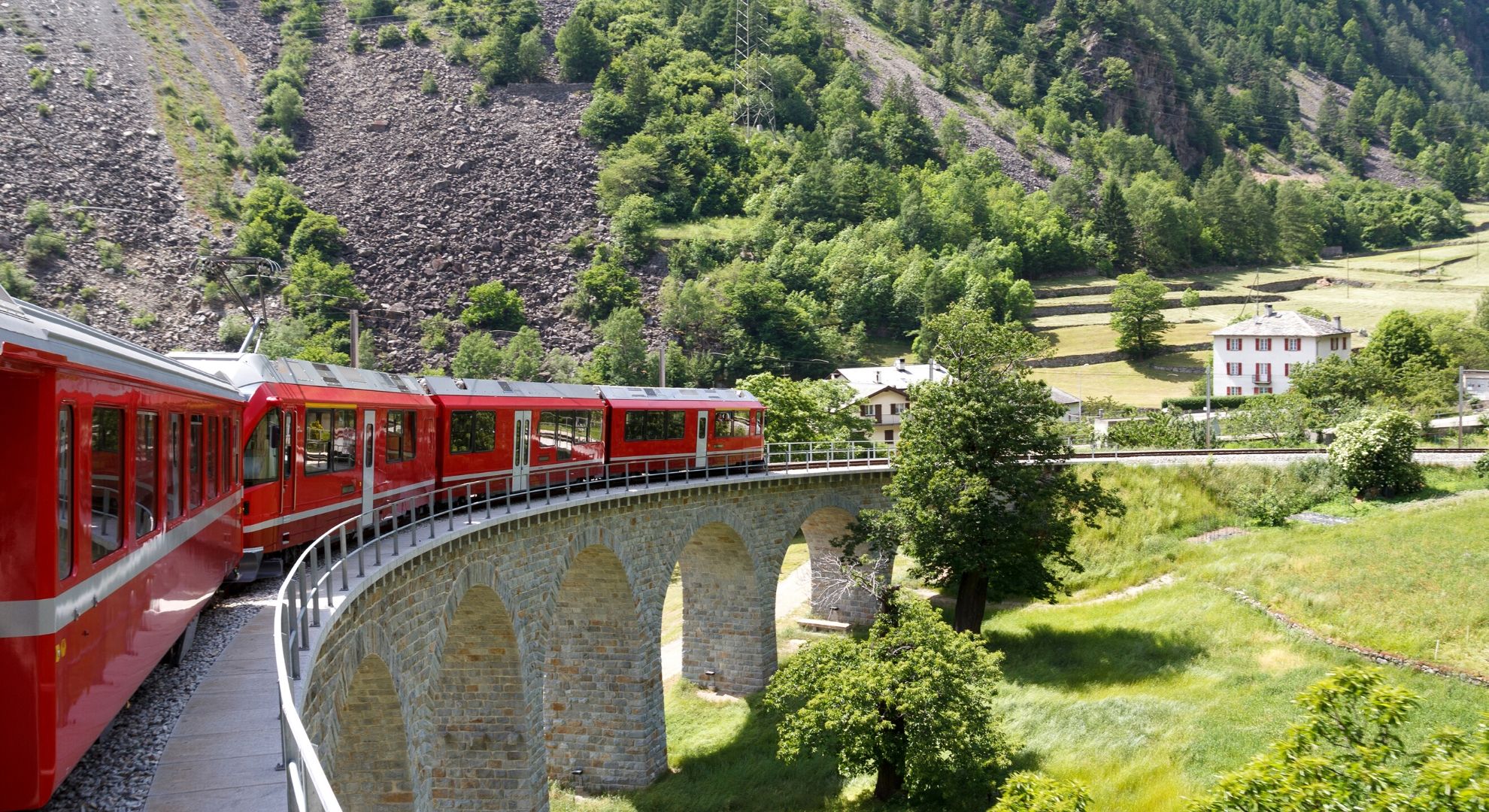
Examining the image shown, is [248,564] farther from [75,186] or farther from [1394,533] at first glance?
[75,186]

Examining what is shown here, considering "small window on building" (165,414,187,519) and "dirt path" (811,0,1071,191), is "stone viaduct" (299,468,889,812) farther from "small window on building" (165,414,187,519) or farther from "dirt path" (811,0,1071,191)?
"dirt path" (811,0,1071,191)

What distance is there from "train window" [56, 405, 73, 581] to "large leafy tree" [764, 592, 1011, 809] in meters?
19.8

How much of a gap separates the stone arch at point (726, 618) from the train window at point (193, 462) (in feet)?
76.4

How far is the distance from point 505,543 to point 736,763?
39.4 feet

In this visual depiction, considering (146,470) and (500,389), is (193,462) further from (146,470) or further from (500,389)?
(500,389)

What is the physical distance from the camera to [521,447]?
2408 centimetres

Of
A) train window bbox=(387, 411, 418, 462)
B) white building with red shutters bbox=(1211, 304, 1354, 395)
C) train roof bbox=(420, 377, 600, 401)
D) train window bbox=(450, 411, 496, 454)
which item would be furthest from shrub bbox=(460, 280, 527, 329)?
train window bbox=(387, 411, 418, 462)

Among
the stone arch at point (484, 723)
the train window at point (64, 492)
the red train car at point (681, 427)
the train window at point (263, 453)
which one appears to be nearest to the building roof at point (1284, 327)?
the red train car at point (681, 427)

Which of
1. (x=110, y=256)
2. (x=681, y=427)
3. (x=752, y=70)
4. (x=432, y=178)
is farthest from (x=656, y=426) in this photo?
(x=752, y=70)

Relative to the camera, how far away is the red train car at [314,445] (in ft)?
48.7

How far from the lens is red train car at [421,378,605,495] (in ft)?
71.9

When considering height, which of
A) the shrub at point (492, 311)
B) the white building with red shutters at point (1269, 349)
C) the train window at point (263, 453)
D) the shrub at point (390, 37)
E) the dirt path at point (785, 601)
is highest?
the shrub at point (390, 37)

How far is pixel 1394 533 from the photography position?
34375mm

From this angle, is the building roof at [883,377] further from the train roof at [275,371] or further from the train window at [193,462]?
the train window at [193,462]
